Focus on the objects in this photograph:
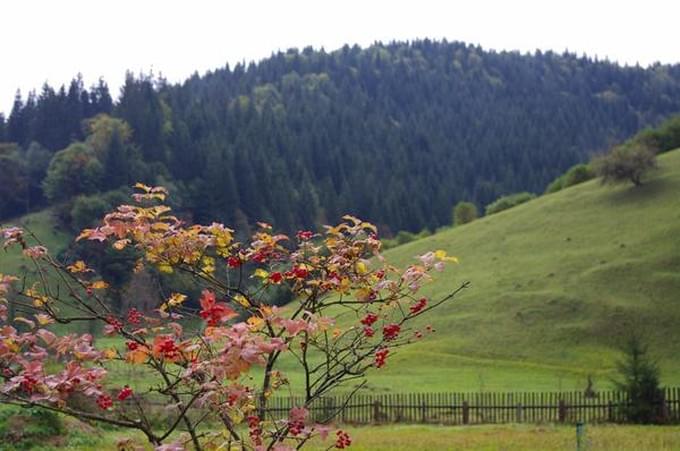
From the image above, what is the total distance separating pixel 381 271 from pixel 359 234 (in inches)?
13.6

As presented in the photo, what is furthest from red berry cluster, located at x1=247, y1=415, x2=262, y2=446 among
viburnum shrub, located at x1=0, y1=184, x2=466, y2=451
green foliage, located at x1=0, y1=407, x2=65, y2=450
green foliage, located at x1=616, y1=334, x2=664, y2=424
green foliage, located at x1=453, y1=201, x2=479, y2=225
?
green foliage, located at x1=453, y1=201, x2=479, y2=225

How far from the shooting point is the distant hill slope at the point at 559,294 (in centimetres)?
5136

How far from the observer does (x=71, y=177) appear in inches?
4380

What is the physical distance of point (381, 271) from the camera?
665 cm

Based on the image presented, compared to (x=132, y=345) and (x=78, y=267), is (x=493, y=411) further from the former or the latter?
(x=132, y=345)

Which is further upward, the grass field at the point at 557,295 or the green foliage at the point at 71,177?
the green foliage at the point at 71,177

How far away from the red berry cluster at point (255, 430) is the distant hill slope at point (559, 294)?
38.2 metres

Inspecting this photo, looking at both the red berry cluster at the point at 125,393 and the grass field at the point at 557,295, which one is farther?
the grass field at the point at 557,295

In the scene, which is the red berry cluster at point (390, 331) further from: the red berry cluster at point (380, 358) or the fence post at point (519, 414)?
the fence post at point (519, 414)

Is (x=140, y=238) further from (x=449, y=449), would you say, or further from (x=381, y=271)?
(x=449, y=449)

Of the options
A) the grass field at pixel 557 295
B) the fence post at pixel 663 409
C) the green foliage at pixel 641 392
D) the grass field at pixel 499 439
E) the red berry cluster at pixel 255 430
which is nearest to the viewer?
the red berry cluster at pixel 255 430

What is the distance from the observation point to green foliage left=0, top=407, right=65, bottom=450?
18.0 metres

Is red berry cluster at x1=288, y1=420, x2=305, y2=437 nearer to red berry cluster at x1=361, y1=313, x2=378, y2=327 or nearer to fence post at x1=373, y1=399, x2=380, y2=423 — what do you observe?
red berry cluster at x1=361, y1=313, x2=378, y2=327

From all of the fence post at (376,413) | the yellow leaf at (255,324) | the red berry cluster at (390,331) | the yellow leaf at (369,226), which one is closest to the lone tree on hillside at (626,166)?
the fence post at (376,413)
